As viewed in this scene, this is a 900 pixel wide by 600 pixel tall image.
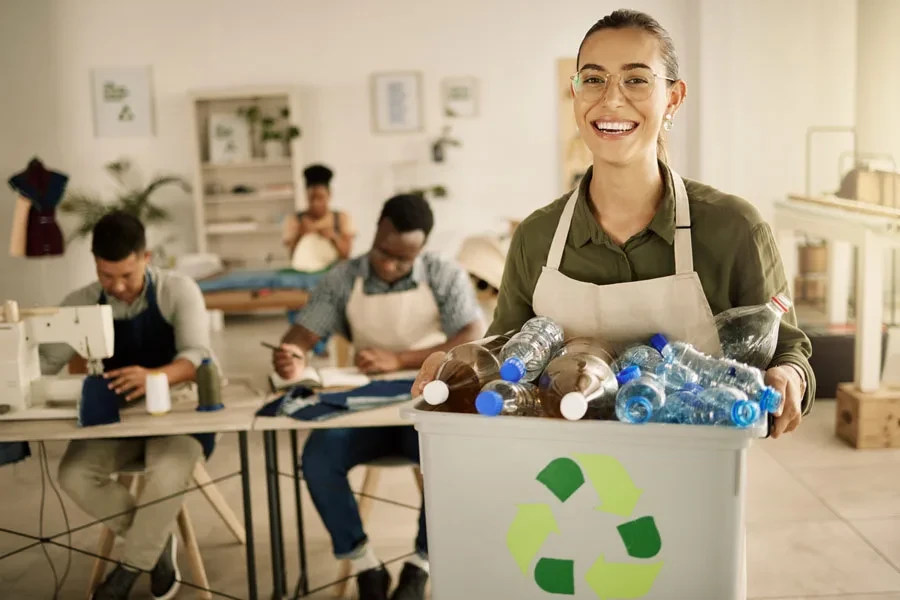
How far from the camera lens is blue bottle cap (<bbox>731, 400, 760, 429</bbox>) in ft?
→ 3.74

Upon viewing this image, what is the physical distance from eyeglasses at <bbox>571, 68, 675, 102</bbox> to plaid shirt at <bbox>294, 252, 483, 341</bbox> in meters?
1.72

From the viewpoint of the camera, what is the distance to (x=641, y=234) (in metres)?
1.62

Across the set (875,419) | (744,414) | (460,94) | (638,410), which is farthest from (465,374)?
(460,94)

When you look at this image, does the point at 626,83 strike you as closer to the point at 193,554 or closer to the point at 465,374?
the point at 465,374

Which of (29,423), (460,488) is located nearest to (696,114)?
(29,423)

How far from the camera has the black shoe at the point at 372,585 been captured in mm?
2695

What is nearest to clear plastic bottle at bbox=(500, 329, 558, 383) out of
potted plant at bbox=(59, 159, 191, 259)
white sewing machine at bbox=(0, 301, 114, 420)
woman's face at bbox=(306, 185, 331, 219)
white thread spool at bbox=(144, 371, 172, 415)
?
white thread spool at bbox=(144, 371, 172, 415)

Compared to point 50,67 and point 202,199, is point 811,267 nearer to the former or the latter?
point 202,199

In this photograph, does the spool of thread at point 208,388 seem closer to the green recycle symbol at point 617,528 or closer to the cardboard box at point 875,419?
the green recycle symbol at point 617,528

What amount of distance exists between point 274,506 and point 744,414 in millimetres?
1807

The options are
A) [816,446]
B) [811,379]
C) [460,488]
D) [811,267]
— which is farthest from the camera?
[811,267]

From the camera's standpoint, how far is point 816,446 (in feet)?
13.9

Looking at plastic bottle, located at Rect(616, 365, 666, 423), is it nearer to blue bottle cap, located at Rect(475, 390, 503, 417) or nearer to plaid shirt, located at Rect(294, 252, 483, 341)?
blue bottle cap, located at Rect(475, 390, 503, 417)

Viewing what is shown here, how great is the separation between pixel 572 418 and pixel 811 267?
5.90m
